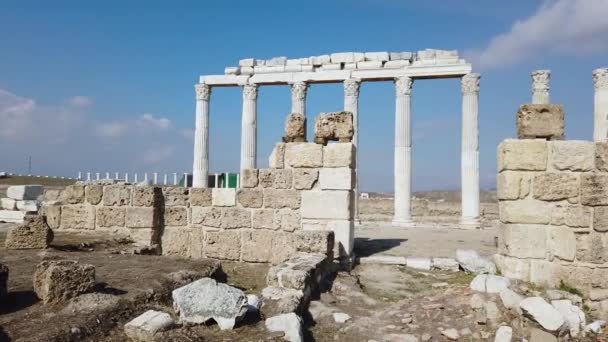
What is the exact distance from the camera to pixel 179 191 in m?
8.87

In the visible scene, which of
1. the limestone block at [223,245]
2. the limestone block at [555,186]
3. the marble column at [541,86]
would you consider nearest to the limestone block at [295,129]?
the limestone block at [223,245]

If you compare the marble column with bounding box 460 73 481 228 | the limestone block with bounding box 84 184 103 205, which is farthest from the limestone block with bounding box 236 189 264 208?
the marble column with bounding box 460 73 481 228

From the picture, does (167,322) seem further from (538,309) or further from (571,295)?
(571,295)

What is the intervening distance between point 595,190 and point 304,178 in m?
4.20

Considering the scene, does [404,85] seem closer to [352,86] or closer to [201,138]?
[352,86]

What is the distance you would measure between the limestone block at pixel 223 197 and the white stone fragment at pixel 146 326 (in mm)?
4680

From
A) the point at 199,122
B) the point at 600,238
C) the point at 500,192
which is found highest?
the point at 199,122

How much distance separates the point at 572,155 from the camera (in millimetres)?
6133

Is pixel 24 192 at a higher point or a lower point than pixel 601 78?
lower

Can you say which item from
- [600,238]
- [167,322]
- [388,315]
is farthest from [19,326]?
[600,238]

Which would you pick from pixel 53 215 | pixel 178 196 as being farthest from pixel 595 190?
pixel 53 215

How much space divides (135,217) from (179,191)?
3.02ft

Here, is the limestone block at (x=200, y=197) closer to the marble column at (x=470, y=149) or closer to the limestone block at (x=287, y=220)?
the limestone block at (x=287, y=220)

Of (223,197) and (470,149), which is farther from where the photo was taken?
(470,149)
